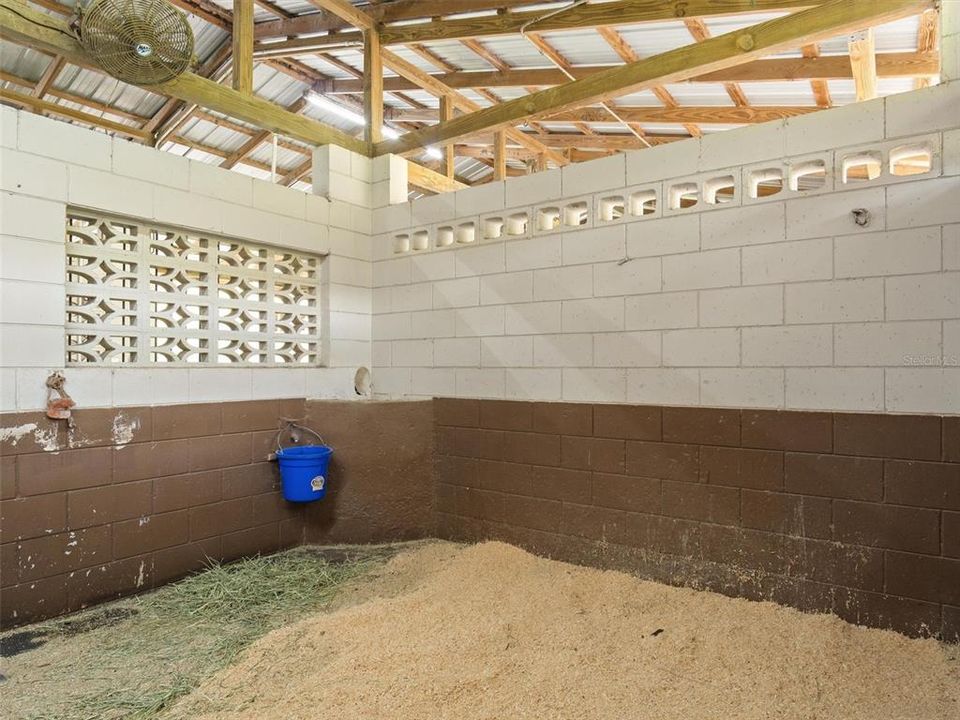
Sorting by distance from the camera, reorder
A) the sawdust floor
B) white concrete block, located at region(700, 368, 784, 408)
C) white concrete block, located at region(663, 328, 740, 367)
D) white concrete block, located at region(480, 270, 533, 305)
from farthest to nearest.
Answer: white concrete block, located at region(480, 270, 533, 305)
white concrete block, located at region(663, 328, 740, 367)
white concrete block, located at region(700, 368, 784, 408)
the sawdust floor

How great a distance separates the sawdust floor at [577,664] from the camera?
1.93 metres

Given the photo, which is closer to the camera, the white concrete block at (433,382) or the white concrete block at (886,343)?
the white concrete block at (886,343)

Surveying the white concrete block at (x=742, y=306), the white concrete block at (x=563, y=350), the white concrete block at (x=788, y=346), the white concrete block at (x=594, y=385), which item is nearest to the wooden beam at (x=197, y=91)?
the white concrete block at (x=563, y=350)

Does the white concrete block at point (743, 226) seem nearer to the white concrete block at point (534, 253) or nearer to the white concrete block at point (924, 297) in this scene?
the white concrete block at point (924, 297)

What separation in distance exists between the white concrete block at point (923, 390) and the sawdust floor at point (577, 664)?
0.90 metres

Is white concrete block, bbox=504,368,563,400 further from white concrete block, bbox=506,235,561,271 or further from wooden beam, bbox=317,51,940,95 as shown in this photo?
wooden beam, bbox=317,51,940,95

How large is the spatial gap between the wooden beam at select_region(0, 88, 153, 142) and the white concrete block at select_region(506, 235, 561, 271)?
14.7 feet

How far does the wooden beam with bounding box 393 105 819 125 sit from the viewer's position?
15.4ft

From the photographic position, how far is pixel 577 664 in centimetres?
219

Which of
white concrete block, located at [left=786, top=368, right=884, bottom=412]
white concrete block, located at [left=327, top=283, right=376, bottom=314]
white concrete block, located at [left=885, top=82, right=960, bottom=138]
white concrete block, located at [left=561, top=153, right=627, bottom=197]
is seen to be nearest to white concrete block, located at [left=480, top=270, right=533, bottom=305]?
white concrete block, located at [left=561, top=153, right=627, bottom=197]

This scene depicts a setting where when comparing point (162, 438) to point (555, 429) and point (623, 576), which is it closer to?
point (555, 429)

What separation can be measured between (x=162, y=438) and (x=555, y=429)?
202cm

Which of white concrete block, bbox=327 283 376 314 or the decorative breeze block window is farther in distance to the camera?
white concrete block, bbox=327 283 376 314

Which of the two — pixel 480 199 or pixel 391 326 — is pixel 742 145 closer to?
pixel 480 199
